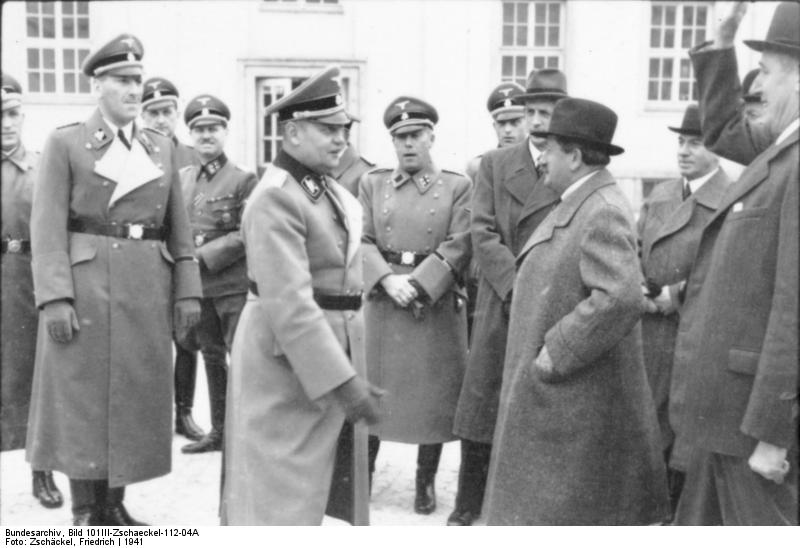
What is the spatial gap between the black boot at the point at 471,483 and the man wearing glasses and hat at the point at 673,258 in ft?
3.01

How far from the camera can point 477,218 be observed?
4535mm

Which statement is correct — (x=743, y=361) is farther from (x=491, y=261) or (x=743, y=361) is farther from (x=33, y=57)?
(x=33, y=57)

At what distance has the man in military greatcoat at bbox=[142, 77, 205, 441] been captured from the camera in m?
6.13

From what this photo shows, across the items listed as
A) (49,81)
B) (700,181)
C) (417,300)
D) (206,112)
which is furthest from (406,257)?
(49,81)

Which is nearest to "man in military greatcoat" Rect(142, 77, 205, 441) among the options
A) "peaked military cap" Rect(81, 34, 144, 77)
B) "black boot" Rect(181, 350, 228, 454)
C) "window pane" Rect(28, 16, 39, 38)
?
"black boot" Rect(181, 350, 228, 454)

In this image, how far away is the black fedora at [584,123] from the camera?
3.33m

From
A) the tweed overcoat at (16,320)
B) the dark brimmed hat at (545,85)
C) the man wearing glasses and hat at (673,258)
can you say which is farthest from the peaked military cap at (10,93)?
the man wearing glasses and hat at (673,258)

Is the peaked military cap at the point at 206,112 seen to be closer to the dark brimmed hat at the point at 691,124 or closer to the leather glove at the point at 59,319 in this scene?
the leather glove at the point at 59,319

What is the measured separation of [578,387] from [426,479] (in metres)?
1.74

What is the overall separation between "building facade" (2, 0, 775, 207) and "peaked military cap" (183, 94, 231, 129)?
0.80m

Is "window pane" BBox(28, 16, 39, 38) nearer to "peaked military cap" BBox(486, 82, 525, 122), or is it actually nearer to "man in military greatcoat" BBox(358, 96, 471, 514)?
"peaked military cap" BBox(486, 82, 525, 122)

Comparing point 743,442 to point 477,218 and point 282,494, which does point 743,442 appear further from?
point 477,218

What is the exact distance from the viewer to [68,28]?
8422 mm

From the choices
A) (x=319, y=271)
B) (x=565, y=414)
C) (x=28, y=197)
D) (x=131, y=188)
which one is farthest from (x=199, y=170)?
(x=565, y=414)
